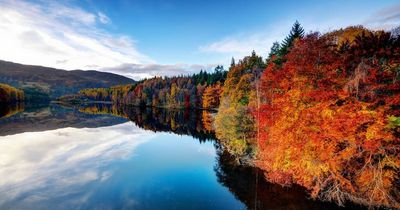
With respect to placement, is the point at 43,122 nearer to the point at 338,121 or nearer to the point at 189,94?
the point at 189,94

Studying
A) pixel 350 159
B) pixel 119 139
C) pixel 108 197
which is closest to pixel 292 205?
pixel 350 159

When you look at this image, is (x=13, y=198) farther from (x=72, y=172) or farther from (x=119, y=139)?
(x=119, y=139)

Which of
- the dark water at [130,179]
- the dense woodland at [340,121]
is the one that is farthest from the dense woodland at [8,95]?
the dense woodland at [340,121]

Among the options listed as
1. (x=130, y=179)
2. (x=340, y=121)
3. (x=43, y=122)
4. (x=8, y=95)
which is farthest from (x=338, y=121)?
(x=8, y=95)

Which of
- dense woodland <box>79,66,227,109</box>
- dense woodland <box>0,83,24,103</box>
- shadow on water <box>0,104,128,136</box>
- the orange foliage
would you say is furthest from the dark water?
dense woodland <box>0,83,24,103</box>

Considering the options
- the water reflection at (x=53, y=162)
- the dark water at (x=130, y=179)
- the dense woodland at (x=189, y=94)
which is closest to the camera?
the dark water at (x=130, y=179)

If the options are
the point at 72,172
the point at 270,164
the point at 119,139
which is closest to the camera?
the point at 270,164

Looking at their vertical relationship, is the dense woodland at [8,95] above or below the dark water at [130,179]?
above

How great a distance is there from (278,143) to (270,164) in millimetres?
3480

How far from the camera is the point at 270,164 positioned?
26141mm

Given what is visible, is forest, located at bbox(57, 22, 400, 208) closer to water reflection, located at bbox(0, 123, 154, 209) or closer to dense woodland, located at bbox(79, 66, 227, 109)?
water reflection, located at bbox(0, 123, 154, 209)

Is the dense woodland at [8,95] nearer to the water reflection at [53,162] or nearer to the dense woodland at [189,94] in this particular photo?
the dense woodland at [189,94]

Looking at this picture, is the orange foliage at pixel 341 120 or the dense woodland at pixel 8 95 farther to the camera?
the dense woodland at pixel 8 95

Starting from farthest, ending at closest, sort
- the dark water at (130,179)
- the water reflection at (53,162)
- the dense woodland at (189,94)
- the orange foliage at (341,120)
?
the dense woodland at (189,94), the water reflection at (53,162), the dark water at (130,179), the orange foliage at (341,120)
